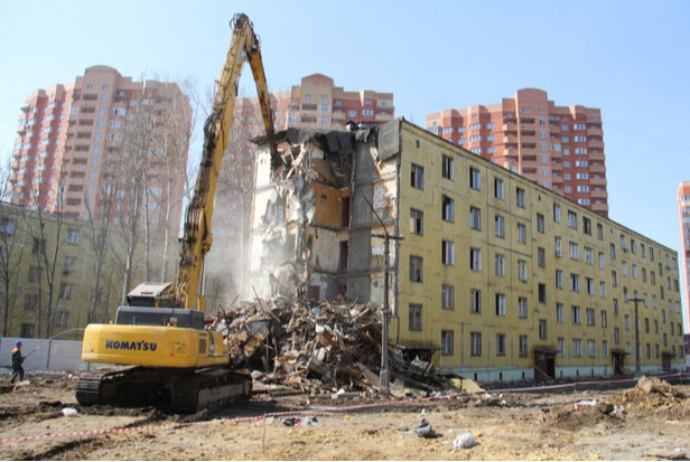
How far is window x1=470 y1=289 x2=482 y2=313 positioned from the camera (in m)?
30.4

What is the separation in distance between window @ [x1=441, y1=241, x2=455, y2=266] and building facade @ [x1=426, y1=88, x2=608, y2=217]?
68061 mm

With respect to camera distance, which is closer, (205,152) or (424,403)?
(205,152)

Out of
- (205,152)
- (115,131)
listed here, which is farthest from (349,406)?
(115,131)

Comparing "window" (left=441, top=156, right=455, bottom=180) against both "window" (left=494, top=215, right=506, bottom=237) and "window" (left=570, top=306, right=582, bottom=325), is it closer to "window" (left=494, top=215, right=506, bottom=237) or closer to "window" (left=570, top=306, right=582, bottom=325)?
"window" (left=494, top=215, right=506, bottom=237)

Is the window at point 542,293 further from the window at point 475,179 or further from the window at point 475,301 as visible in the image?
the window at point 475,179

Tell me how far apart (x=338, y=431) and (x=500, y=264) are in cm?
2455

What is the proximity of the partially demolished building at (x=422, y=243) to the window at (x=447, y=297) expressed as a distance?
9 cm

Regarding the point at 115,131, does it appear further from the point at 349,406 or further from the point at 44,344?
the point at 349,406

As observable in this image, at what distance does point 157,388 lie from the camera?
45.8ft

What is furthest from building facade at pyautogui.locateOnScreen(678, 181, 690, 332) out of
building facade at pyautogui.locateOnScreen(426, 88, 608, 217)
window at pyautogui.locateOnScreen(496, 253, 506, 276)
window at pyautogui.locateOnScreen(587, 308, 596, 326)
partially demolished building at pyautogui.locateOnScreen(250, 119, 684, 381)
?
window at pyautogui.locateOnScreen(496, 253, 506, 276)

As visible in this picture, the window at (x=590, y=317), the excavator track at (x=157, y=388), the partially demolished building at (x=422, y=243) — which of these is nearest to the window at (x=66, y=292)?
the partially demolished building at (x=422, y=243)

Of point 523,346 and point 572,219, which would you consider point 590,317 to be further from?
point 523,346

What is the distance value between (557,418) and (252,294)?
804 inches

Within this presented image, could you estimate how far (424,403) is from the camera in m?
17.0
